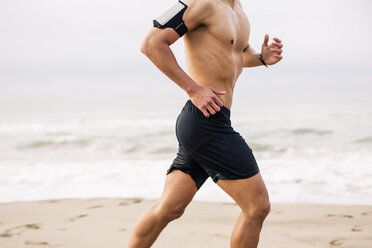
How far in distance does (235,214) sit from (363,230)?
4.44ft

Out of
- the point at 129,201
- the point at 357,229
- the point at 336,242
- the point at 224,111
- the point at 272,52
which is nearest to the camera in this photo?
the point at 224,111

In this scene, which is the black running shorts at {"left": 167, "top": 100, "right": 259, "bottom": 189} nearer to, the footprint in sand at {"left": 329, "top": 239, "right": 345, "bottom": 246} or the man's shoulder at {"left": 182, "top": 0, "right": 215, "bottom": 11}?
the man's shoulder at {"left": 182, "top": 0, "right": 215, "bottom": 11}

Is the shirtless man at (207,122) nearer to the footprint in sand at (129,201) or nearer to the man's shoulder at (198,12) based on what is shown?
the man's shoulder at (198,12)

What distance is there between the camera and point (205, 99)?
204cm

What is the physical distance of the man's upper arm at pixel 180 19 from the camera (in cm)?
203

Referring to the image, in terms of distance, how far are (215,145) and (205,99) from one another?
0.26m

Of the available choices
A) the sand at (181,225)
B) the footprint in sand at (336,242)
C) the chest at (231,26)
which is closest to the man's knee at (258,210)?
the chest at (231,26)

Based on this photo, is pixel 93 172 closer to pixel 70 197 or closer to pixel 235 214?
pixel 70 197

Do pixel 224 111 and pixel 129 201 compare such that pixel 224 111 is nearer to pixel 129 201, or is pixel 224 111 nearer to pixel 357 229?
pixel 357 229

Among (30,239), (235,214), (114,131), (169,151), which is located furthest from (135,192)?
(114,131)

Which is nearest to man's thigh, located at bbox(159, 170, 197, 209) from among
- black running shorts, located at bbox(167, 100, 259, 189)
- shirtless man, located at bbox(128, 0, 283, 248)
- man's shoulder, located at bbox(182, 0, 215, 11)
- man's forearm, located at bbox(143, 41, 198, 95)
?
shirtless man, located at bbox(128, 0, 283, 248)

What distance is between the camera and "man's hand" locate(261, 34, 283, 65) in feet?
8.89

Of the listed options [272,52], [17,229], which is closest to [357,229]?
[272,52]

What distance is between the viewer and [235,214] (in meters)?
4.53
